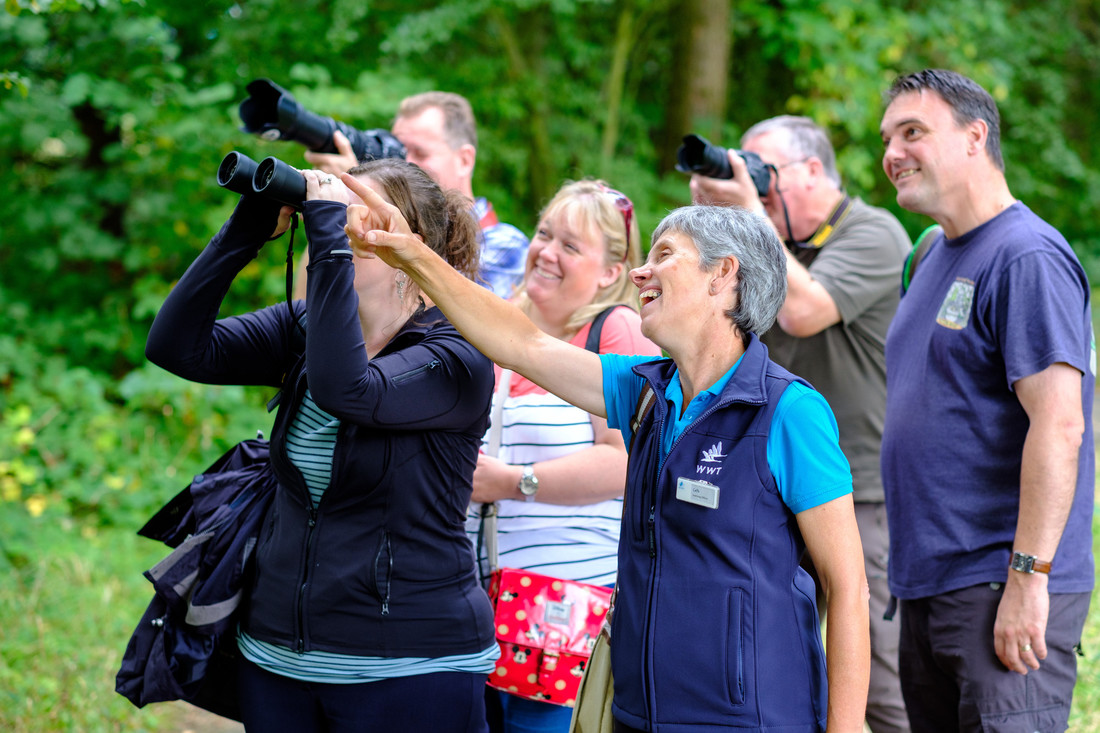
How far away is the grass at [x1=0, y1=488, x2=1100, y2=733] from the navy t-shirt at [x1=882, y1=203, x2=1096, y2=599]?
1.78 metres

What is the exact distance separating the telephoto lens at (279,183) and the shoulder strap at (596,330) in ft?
3.22

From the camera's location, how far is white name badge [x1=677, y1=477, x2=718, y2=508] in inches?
65.3

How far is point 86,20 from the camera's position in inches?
215

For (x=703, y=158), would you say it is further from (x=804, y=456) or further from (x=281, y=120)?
(x=804, y=456)

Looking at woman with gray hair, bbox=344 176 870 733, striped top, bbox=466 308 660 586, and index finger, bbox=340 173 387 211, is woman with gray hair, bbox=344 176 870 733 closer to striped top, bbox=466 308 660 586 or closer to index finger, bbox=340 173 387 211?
index finger, bbox=340 173 387 211

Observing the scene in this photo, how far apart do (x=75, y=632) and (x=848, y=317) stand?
10.7 feet

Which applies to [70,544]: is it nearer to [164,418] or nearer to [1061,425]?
[164,418]

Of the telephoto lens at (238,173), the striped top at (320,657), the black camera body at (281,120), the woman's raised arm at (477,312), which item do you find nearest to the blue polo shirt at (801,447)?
the woman's raised arm at (477,312)

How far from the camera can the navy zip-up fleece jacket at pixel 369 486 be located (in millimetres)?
1800

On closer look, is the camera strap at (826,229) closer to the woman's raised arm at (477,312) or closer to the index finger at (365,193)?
the woman's raised arm at (477,312)

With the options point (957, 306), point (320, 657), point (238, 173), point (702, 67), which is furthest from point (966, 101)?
point (702, 67)

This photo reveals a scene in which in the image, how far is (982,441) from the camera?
2.27 m

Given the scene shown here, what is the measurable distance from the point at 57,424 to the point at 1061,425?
526 cm

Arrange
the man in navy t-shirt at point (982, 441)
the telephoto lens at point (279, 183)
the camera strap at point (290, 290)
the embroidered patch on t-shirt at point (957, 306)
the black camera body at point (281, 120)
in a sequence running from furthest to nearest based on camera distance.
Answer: the black camera body at point (281, 120)
the embroidered patch on t-shirt at point (957, 306)
the man in navy t-shirt at point (982, 441)
the camera strap at point (290, 290)
the telephoto lens at point (279, 183)
